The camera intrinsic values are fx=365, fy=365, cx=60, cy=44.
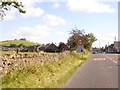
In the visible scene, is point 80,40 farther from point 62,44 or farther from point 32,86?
point 62,44

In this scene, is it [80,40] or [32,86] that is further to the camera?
→ [80,40]

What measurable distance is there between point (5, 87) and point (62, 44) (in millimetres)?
108957

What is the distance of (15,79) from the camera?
587 inches

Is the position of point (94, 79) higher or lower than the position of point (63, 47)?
lower

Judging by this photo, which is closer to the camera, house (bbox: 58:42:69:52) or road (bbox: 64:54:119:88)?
road (bbox: 64:54:119:88)

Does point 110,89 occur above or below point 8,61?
below

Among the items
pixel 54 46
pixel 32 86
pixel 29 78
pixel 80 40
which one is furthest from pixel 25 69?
pixel 54 46

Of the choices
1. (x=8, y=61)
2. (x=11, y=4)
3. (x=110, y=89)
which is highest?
(x=11, y=4)

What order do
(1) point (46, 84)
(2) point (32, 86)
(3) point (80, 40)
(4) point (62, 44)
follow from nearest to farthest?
1. (2) point (32, 86)
2. (1) point (46, 84)
3. (3) point (80, 40)
4. (4) point (62, 44)

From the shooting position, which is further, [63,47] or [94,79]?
[63,47]

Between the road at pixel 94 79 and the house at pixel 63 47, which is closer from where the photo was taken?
the road at pixel 94 79

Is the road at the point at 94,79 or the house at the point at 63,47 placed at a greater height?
the house at the point at 63,47

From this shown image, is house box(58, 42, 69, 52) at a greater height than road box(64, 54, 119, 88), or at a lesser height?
greater

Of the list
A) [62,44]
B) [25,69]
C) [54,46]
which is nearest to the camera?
[25,69]
